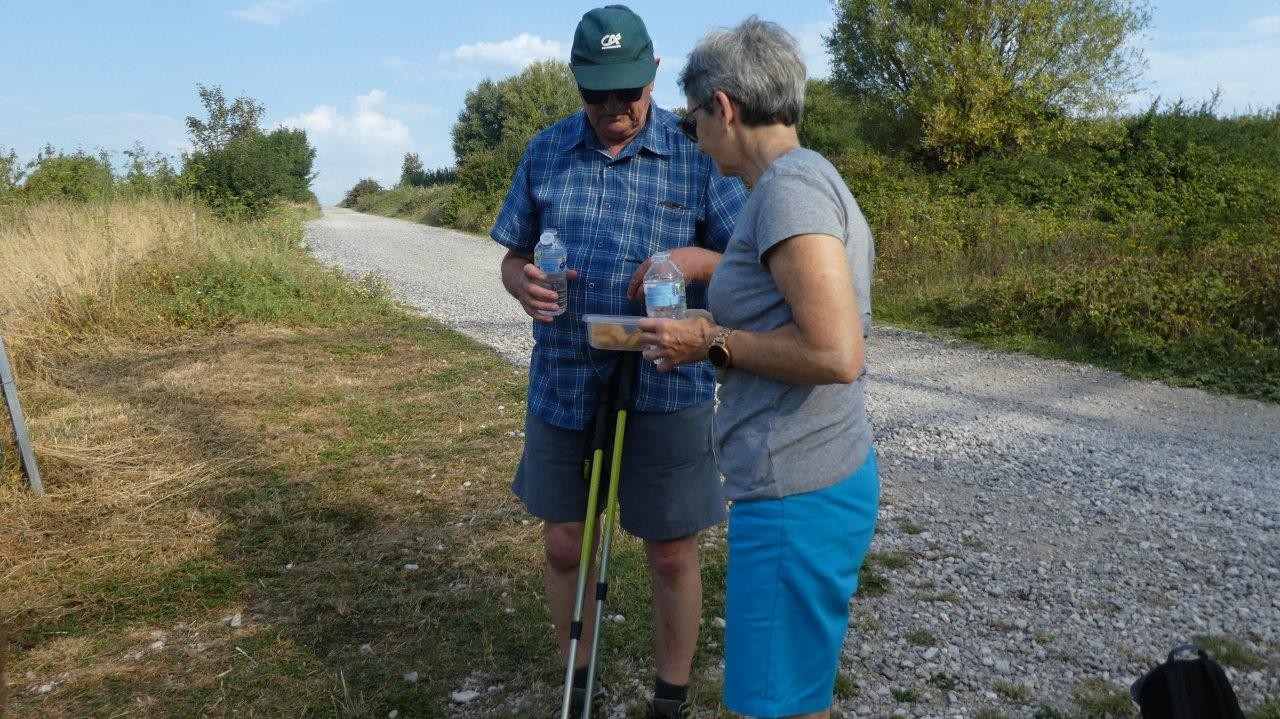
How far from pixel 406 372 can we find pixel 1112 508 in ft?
18.7

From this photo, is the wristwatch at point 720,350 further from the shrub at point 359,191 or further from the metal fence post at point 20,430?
the shrub at point 359,191

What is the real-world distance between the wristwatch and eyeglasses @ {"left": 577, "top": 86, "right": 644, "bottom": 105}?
2.91 ft

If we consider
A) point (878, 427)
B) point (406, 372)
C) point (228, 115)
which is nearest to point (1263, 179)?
point (878, 427)

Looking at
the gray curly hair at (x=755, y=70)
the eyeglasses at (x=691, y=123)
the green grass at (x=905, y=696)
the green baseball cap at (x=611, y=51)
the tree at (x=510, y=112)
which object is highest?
the tree at (x=510, y=112)

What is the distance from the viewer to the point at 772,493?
6.40 ft

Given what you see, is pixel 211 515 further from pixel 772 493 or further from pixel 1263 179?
pixel 1263 179

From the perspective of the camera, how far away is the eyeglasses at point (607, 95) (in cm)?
255

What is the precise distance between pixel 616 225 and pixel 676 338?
0.68 metres

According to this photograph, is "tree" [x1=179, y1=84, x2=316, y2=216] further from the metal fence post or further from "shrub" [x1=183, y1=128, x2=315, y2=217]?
the metal fence post

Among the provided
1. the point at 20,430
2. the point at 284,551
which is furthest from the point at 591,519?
the point at 20,430

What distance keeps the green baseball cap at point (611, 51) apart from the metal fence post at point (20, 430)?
13.3ft

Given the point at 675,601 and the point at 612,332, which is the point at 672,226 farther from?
the point at 675,601

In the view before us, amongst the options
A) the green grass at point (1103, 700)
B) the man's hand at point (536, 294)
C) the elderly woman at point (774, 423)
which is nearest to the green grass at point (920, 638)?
the green grass at point (1103, 700)

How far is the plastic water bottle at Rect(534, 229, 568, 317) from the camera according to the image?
8.32 feet
